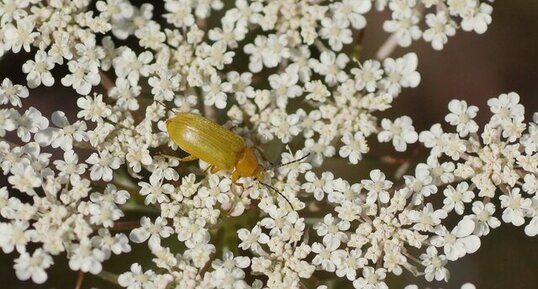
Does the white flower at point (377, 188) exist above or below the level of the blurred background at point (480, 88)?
below

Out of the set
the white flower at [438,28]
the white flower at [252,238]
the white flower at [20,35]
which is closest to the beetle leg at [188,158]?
the white flower at [252,238]

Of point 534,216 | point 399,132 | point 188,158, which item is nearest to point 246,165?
Answer: point 188,158

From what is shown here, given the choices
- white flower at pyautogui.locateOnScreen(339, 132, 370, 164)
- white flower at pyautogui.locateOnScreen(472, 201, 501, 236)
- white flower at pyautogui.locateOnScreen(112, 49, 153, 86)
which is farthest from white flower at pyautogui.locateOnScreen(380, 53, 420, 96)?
white flower at pyautogui.locateOnScreen(112, 49, 153, 86)

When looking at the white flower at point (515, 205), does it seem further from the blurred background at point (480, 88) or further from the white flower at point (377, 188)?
the blurred background at point (480, 88)

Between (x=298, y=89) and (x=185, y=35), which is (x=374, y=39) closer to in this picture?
(x=298, y=89)

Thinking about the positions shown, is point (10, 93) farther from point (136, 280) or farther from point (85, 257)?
point (136, 280)

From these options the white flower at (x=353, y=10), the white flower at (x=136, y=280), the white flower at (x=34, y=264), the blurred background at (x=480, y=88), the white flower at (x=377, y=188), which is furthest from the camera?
the blurred background at (x=480, y=88)

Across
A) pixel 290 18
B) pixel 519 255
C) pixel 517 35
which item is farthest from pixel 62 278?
pixel 517 35
